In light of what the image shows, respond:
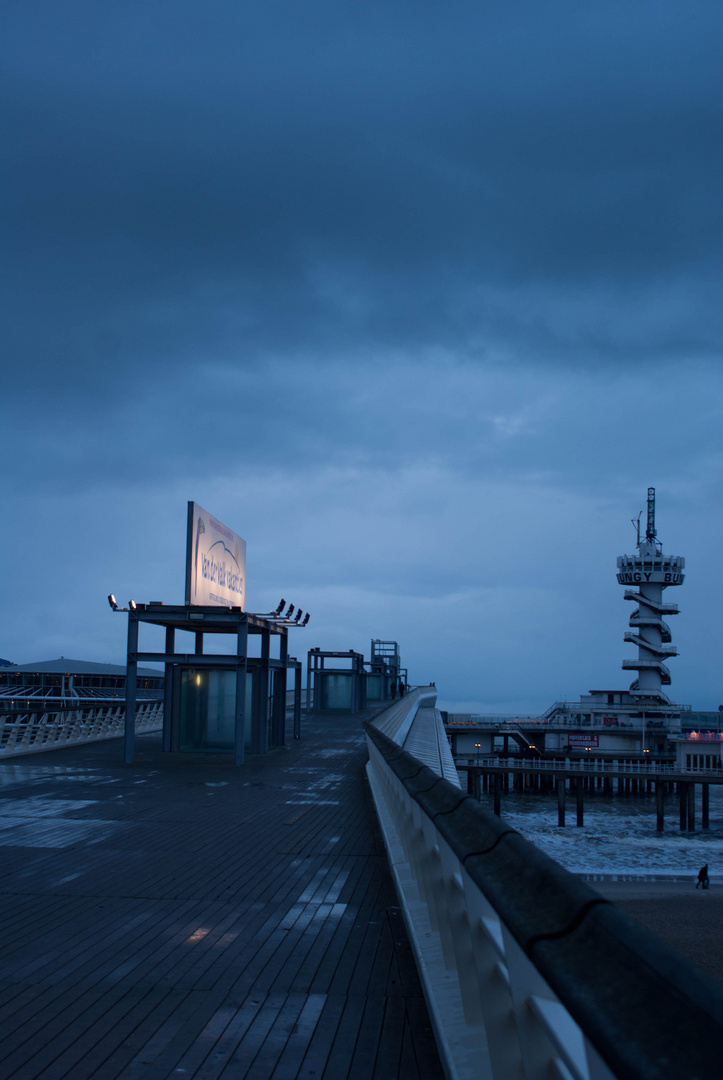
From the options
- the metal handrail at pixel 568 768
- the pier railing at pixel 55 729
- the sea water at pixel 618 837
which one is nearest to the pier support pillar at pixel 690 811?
the sea water at pixel 618 837

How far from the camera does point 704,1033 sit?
1121mm

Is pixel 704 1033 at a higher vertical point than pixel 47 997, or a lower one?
higher

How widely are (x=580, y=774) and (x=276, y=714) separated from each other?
28376 mm

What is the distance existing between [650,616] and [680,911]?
202ft

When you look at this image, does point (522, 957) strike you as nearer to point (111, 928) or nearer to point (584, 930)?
point (584, 930)

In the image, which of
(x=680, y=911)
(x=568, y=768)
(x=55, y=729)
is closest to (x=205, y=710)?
(x=55, y=729)

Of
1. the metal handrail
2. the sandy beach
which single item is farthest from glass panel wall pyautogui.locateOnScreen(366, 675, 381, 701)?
the sandy beach

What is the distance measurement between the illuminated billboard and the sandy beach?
1319 centimetres

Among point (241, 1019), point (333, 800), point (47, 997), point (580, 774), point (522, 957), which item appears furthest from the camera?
point (580, 774)

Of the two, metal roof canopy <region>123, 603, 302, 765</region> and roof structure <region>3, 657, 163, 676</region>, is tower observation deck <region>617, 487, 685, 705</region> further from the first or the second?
metal roof canopy <region>123, 603, 302, 765</region>

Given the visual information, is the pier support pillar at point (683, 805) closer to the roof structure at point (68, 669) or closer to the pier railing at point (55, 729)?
the pier railing at point (55, 729)

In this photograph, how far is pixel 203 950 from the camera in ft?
18.0

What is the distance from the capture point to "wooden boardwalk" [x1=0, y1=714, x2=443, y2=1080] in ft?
12.8

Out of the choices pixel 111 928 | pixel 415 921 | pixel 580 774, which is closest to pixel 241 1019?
pixel 415 921
